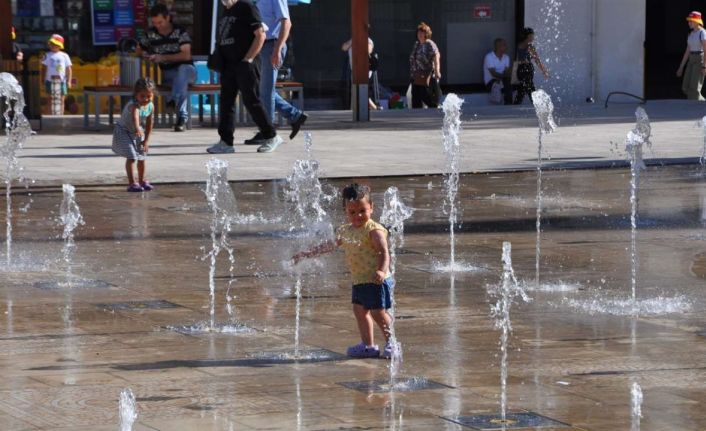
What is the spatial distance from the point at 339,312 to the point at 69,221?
4417 millimetres

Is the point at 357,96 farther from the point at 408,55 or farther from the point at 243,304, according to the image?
the point at 243,304

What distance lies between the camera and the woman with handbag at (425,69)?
2598 cm


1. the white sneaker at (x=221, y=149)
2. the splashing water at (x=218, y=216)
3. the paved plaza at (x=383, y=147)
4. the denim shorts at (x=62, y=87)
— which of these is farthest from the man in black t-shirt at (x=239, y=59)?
the denim shorts at (x=62, y=87)

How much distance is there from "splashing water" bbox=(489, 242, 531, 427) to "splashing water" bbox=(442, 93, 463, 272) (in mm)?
814

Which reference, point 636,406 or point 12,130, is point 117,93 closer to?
point 12,130

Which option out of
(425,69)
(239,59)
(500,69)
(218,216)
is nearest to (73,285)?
(218,216)

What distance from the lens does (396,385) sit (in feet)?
23.4

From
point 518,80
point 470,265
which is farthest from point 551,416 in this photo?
point 518,80

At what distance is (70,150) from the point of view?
18.6m

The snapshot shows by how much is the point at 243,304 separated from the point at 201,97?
13602mm

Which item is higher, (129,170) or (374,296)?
(129,170)

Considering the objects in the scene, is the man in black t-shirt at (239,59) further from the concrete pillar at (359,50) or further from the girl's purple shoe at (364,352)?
the girl's purple shoe at (364,352)

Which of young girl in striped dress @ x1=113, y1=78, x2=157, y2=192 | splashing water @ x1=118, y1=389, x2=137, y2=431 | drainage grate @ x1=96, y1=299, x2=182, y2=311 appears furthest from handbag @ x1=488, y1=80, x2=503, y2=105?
splashing water @ x1=118, y1=389, x2=137, y2=431

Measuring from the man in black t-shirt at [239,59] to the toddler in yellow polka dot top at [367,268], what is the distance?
32.5 ft
